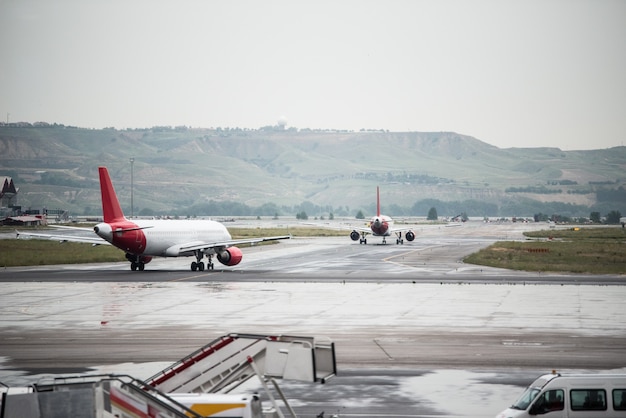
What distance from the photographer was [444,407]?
26.0 meters

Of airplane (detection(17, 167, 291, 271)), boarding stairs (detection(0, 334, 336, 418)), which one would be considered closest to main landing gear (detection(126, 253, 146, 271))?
airplane (detection(17, 167, 291, 271))

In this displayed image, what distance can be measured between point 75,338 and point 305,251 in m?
72.3

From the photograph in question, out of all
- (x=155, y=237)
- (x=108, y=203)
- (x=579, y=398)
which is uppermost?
(x=108, y=203)

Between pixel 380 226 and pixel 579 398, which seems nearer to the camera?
pixel 579 398

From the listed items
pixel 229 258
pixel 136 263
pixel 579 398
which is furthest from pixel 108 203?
pixel 579 398

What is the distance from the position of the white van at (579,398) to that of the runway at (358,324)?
10.0 ft

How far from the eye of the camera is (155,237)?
2926 inches

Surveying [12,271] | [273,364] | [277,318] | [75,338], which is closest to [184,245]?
[12,271]

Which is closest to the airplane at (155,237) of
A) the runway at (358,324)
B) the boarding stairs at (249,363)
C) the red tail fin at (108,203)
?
the red tail fin at (108,203)

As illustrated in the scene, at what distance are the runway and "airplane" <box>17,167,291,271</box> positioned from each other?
171 centimetres

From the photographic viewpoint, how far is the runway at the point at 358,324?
29.3 meters

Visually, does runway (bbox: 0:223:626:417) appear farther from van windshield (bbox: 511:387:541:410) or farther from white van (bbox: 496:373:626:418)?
white van (bbox: 496:373:626:418)

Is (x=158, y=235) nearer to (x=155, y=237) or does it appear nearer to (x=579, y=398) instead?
(x=155, y=237)

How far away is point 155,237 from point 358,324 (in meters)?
34.8
